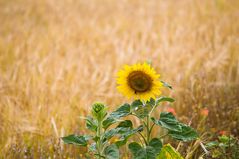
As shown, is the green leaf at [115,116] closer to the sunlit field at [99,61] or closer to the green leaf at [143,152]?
the green leaf at [143,152]

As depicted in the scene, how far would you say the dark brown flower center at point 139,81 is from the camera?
1.63 metres

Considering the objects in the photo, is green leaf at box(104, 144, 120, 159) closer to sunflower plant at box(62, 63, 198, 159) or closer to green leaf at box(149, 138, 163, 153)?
sunflower plant at box(62, 63, 198, 159)

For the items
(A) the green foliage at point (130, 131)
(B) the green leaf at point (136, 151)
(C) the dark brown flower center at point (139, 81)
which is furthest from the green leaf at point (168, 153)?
(C) the dark brown flower center at point (139, 81)

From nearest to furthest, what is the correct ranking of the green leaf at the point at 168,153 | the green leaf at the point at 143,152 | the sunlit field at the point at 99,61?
the green leaf at the point at 143,152, the green leaf at the point at 168,153, the sunlit field at the point at 99,61

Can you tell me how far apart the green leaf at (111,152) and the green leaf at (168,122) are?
0.53ft

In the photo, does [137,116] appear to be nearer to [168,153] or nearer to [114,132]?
[114,132]

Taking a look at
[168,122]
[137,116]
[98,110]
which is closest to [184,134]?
[168,122]

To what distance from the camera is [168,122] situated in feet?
5.50

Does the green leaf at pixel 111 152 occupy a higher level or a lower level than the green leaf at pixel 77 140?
lower

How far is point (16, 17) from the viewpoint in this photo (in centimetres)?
448

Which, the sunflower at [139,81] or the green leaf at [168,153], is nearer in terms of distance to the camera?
the sunflower at [139,81]

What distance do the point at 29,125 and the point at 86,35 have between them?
163 cm

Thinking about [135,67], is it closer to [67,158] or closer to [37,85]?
[67,158]

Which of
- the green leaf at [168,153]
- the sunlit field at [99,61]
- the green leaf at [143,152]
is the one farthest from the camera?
the sunlit field at [99,61]
